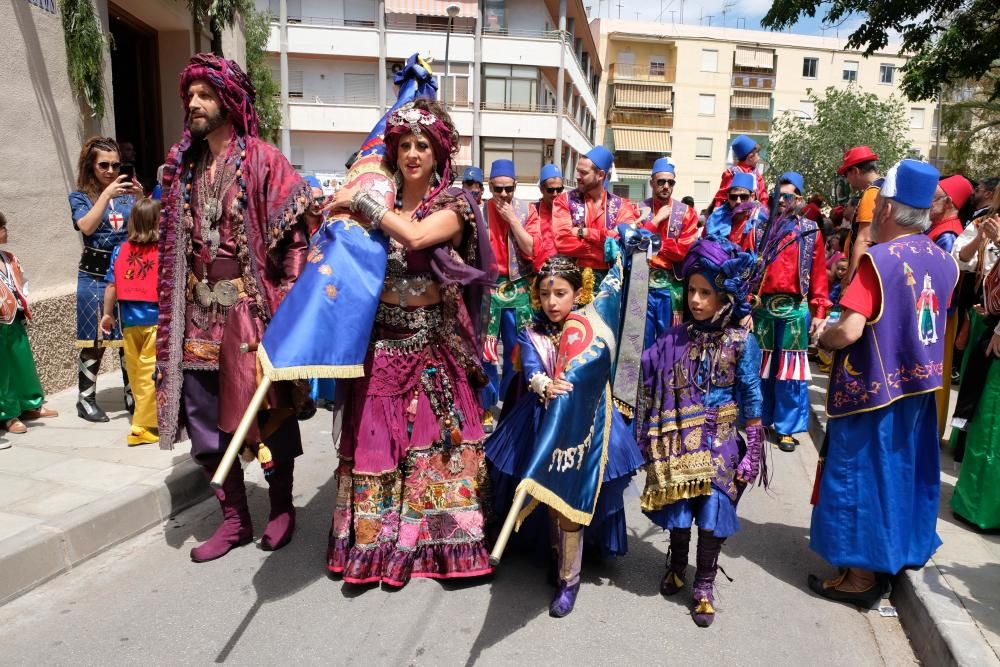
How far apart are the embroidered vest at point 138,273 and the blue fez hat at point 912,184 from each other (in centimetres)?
488

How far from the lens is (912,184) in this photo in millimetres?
3102

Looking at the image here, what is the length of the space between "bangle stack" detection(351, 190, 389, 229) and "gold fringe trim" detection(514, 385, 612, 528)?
128cm

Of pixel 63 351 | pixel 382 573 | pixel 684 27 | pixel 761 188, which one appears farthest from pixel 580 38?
pixel 382 573

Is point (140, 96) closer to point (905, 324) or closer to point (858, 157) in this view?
point (858, 157)

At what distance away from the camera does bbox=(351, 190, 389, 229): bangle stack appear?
3004 millimetres

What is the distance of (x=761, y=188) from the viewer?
24.2 feet

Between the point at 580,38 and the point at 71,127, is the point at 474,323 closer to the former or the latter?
the point at 71,127

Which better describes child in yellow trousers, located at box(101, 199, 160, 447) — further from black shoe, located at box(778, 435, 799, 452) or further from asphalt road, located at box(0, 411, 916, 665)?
black shoe, located at box(778, 435, 799, 452)

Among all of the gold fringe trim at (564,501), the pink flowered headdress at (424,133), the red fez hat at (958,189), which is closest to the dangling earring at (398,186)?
the pink flowered headdress at (424,133)

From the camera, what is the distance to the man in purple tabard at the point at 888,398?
310 cm

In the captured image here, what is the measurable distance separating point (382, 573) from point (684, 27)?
52.5m

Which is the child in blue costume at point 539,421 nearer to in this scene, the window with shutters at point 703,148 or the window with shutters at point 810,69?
the window with shutters at point 703,148

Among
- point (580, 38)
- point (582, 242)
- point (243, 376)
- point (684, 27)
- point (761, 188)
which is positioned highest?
point (684, 27)

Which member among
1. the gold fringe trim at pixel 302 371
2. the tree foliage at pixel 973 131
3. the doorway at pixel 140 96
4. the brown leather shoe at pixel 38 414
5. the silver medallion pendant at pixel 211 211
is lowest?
the brown leather shoe at pixel 38 414
